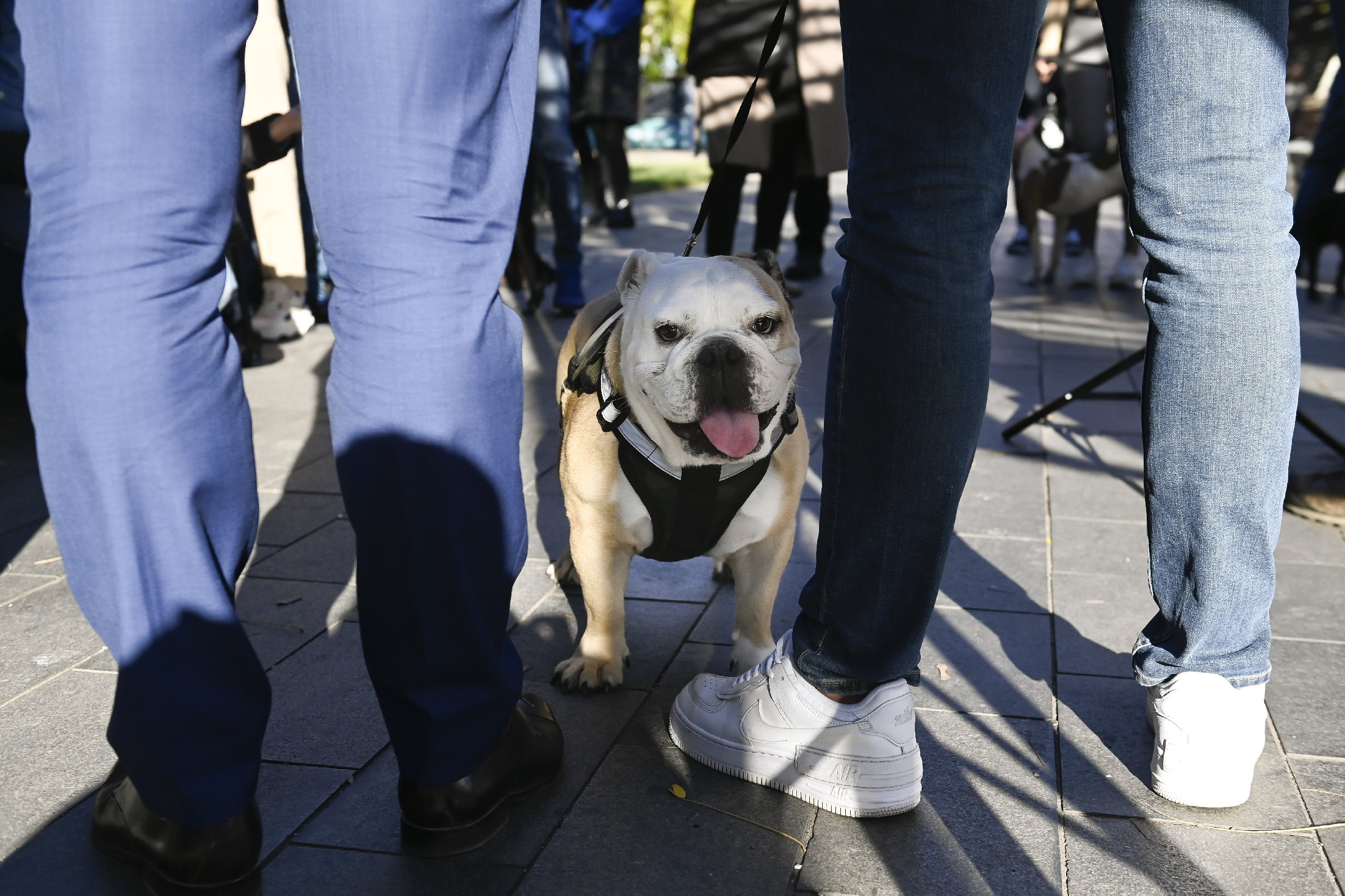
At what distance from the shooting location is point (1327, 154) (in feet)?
17.7

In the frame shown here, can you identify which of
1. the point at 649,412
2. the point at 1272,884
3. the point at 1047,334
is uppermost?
the point at 649,412

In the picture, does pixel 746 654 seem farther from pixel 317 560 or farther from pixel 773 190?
pixel 773 190

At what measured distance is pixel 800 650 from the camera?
5.91ft

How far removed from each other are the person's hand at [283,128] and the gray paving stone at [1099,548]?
3.09 meters

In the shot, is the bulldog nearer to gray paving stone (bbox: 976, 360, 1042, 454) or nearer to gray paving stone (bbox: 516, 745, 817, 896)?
gray paving stone (bbox: 516, 745, 817, 896)

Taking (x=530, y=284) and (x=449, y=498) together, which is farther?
(x=530, y=284)

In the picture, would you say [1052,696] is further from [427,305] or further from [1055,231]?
[1055,231]

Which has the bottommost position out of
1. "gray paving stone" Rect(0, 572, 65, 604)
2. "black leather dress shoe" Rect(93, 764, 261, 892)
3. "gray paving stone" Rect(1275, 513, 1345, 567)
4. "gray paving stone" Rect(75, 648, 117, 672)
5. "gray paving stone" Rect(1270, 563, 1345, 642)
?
"gray paving stone" Rect(1275, 513, 1345, 567)

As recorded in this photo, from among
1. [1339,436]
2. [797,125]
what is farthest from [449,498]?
[797,125]

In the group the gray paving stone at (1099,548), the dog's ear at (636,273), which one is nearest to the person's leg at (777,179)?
the gray paving stone at (1099,548)

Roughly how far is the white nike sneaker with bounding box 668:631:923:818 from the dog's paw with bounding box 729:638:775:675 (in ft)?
1.09

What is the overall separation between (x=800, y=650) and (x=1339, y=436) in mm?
3240

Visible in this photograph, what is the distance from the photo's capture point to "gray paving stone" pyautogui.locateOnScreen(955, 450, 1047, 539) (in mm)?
3119

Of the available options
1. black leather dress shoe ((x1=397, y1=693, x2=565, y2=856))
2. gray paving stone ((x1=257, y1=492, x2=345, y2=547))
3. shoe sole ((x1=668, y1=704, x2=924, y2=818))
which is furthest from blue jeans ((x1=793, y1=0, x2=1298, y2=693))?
gray paving stone ((x1=257, y1=492, x2=345, y2=547))
